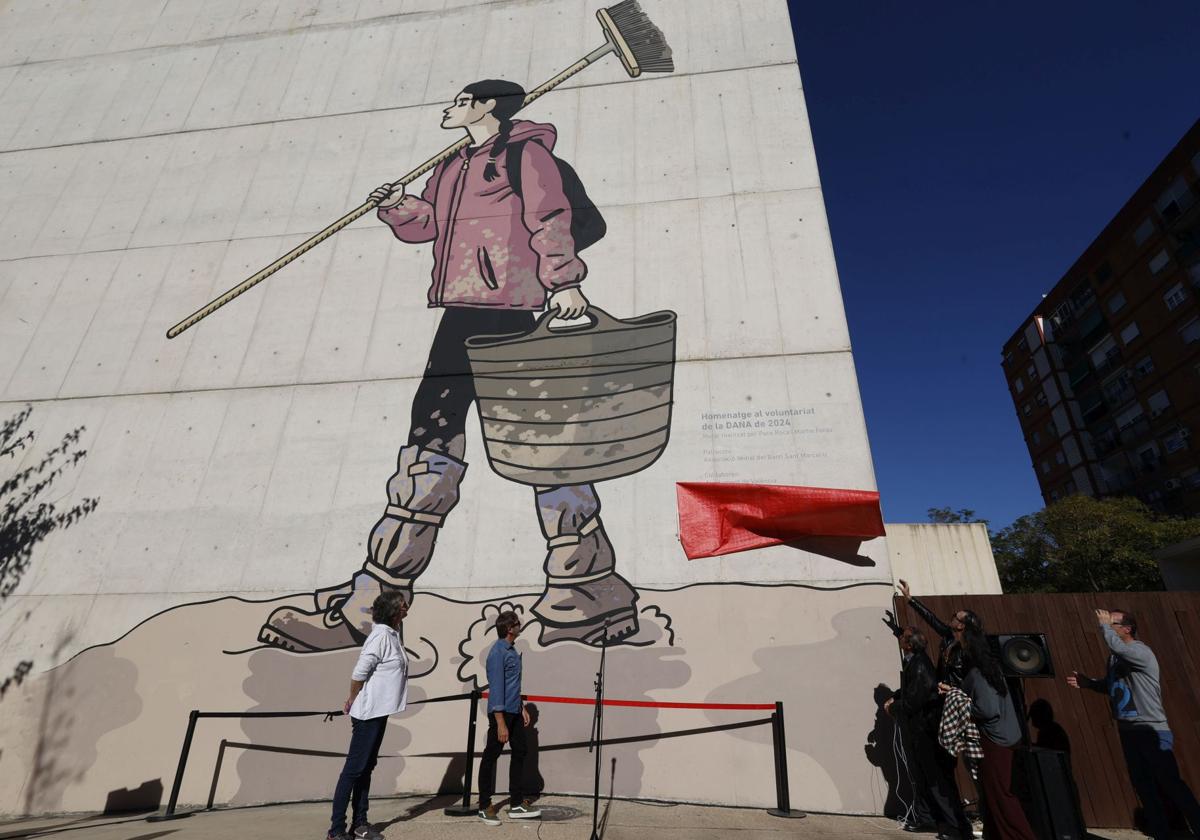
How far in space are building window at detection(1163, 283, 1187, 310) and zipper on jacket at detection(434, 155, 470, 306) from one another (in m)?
34.0

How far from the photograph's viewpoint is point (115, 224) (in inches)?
403

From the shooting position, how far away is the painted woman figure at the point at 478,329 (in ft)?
22.6

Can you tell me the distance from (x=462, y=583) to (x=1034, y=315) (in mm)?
46312

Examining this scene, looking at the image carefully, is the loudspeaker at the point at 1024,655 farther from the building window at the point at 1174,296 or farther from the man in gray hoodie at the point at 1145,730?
the building window at the point at 1174,296

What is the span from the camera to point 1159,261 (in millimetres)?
29188

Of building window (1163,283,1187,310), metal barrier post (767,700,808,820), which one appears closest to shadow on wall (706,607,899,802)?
metal barrier post (767,700,808,820)

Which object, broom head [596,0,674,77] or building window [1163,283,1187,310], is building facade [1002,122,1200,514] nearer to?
building window [1163,283,1187,310]

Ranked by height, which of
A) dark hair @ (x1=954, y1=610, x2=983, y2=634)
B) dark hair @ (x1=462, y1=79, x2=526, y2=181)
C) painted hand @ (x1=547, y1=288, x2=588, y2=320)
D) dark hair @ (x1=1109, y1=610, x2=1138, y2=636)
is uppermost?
dark hair @ (x1=462, y1=79, x2=526, y2=181)

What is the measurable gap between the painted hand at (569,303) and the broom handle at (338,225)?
350cm

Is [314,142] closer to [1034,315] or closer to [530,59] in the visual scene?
[530,59]

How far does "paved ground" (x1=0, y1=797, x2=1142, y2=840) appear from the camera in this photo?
4.40 m

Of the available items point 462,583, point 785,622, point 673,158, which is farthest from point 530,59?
point 785,622

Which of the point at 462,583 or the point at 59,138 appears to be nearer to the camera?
the point at 462,583

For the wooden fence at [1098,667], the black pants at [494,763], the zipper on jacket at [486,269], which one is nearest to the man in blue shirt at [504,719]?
the black pants at [494,763]
